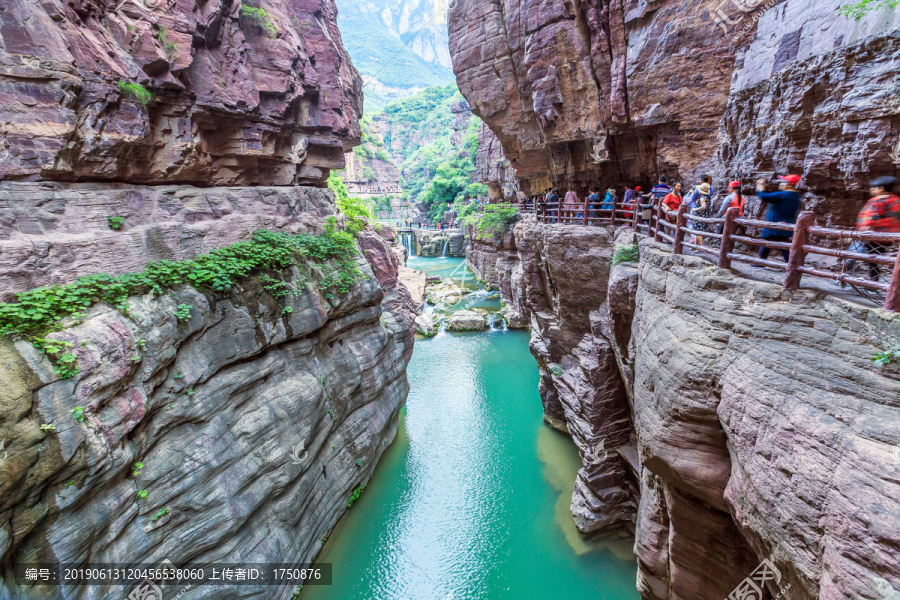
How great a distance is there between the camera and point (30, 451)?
4.31m

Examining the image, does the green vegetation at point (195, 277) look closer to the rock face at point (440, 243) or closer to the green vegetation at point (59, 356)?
the green vegetation at point (59, 356)

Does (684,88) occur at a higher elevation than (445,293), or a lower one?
higher

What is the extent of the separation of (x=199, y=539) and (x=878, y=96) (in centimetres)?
1074

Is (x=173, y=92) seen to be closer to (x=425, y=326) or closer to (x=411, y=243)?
(x=425, y=326)

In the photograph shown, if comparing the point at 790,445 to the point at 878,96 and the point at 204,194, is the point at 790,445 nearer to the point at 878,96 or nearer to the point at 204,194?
the point at 878,96

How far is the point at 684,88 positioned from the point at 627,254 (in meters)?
5.39

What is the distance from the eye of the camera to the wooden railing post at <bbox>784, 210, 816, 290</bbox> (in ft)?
10.9

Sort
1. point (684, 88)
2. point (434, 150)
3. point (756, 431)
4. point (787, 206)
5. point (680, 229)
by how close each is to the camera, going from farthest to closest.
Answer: point (434, 150) < point (684, 88) < point (680, 229) < point (787, 206) < point (756, 431)

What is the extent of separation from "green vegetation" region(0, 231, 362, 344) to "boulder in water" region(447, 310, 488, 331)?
11.3 metres

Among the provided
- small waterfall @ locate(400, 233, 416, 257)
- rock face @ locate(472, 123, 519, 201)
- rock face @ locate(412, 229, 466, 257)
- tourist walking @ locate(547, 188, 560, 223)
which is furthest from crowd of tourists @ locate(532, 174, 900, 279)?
small waterfall @ locate(400, 233, 416, 257)

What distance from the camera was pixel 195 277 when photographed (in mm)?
6691

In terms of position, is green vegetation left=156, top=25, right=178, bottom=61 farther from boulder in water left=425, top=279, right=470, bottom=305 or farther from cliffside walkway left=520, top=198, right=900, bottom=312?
boulder in water left=425, top=279, right=470, bottom=305

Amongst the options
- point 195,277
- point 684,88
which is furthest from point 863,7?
point 195,277

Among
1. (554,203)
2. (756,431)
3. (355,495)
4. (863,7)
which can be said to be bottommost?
(355,495)
